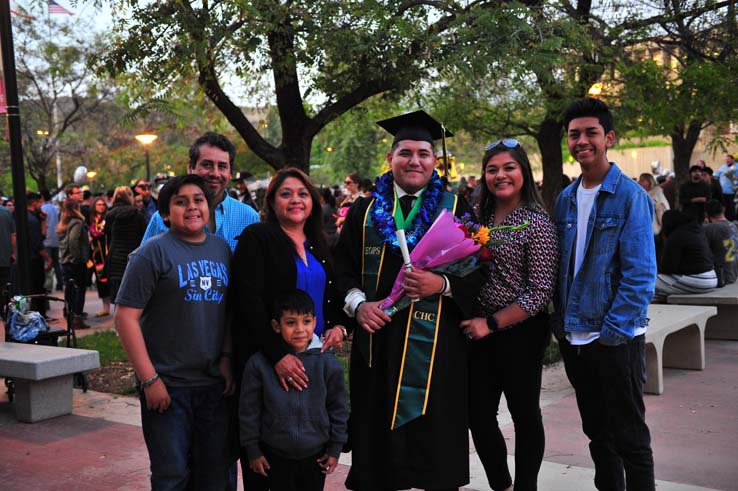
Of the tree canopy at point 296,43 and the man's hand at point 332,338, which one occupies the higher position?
the tree canopy at point 296,43

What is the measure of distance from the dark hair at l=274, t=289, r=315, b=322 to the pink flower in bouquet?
461 mm

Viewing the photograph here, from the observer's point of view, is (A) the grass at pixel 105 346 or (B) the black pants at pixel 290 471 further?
(A) the grass at pixel 105 346

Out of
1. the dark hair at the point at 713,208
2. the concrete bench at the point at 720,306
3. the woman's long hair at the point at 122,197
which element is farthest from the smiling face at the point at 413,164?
the woman's long hair at the point at 122,197

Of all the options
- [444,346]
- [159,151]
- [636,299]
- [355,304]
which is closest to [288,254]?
[355,304]

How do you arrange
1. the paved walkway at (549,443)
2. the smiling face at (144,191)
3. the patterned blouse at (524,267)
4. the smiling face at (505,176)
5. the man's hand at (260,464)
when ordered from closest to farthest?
the man's hand at (260,464) → the patterned blouse at (524,267) → the smiling face at (505,176) → the paved walkway at (549,443) → the smiling face at (144,191)

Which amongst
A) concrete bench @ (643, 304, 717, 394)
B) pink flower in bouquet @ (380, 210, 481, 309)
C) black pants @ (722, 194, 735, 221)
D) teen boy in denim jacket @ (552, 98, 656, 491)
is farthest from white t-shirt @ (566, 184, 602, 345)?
black pants @ (722, 194, 735, 221)

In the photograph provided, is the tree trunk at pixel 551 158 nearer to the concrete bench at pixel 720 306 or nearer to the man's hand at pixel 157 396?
→ the concrete bench at pixel 720 306

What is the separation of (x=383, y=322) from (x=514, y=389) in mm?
833

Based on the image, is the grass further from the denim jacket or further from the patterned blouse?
the denim jacket

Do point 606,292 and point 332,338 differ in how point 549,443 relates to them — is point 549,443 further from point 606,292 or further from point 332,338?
point 332,338

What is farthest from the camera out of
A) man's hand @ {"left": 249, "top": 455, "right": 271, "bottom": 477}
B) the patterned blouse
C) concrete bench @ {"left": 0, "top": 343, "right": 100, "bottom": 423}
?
concrete bench @ {"left": 0, "top": 343, "right": 100, "bottom": 423}

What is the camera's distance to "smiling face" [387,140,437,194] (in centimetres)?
368

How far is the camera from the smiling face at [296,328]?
3.38m

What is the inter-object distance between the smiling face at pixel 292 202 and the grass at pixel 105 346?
5216 mm
